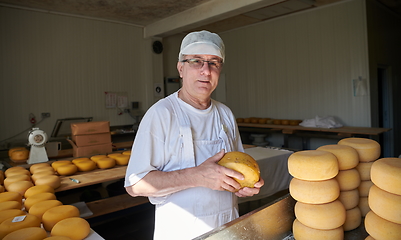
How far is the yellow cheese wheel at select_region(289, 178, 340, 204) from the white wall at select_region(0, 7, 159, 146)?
5.48 m

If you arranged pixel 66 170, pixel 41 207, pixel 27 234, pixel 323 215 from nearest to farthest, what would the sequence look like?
pixel 323 215, pixel 27 234, pixel 41 207, pixel 66 170

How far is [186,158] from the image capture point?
4.20ft

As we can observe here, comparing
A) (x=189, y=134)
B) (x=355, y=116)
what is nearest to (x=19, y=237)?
(x=189, y=134)

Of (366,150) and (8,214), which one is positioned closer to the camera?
(366,150)

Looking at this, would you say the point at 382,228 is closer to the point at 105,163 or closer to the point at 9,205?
the point at 9,205

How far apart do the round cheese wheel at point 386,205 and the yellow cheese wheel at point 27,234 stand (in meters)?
1.42

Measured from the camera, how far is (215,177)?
3.65 ft

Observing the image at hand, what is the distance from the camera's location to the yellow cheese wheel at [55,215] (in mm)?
1456

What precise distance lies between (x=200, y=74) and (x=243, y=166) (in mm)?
487

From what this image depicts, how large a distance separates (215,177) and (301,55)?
5759mm

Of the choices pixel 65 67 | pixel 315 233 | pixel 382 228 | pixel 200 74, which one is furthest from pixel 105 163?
pixel 65 67

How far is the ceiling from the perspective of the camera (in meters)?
4.67

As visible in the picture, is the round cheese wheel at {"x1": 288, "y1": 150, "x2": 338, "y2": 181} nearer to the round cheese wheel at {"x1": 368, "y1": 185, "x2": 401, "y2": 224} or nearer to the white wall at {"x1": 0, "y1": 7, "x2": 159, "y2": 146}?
the round cheese wheel at {"x1": 368, "y1": 185, "x2": 401, "y2": 224}

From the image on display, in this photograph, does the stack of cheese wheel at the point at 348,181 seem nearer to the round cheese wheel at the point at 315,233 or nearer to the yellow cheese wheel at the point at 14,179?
the round cheese wheel at the point at 315,233
